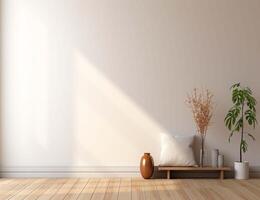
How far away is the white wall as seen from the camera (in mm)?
5715

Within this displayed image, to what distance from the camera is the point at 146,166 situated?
5.45m

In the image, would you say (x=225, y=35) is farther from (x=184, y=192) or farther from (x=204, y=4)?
(x=184, y=192)

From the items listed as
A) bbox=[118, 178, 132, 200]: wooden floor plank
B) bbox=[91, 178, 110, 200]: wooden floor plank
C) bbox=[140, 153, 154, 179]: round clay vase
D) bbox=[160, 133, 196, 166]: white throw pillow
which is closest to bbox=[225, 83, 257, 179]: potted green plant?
bbox=[160, 133, 196, 166]: white throw pillow

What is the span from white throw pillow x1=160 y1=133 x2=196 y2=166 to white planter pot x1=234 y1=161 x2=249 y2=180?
2.01 ft

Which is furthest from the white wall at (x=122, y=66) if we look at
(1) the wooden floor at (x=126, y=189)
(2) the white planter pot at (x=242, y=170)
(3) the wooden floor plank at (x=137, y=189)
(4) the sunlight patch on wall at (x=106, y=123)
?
(1) the wooden floor at (x=126, y=189)

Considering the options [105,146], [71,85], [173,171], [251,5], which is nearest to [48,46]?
[71,85]

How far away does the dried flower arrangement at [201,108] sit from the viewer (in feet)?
18.1

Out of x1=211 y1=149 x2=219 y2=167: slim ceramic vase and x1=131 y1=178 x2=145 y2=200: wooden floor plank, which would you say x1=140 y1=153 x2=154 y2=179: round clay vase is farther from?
x1=211 y1=149 x2=219 y2=167: slim ceramic vase

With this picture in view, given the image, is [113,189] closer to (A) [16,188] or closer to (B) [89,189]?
(B) [89,189]

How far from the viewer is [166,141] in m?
5.63

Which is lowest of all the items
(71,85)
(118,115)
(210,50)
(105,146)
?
(105,146)

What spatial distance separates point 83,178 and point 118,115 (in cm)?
103

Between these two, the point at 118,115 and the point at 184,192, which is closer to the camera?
the point at 184,192

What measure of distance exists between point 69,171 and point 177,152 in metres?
1.57
